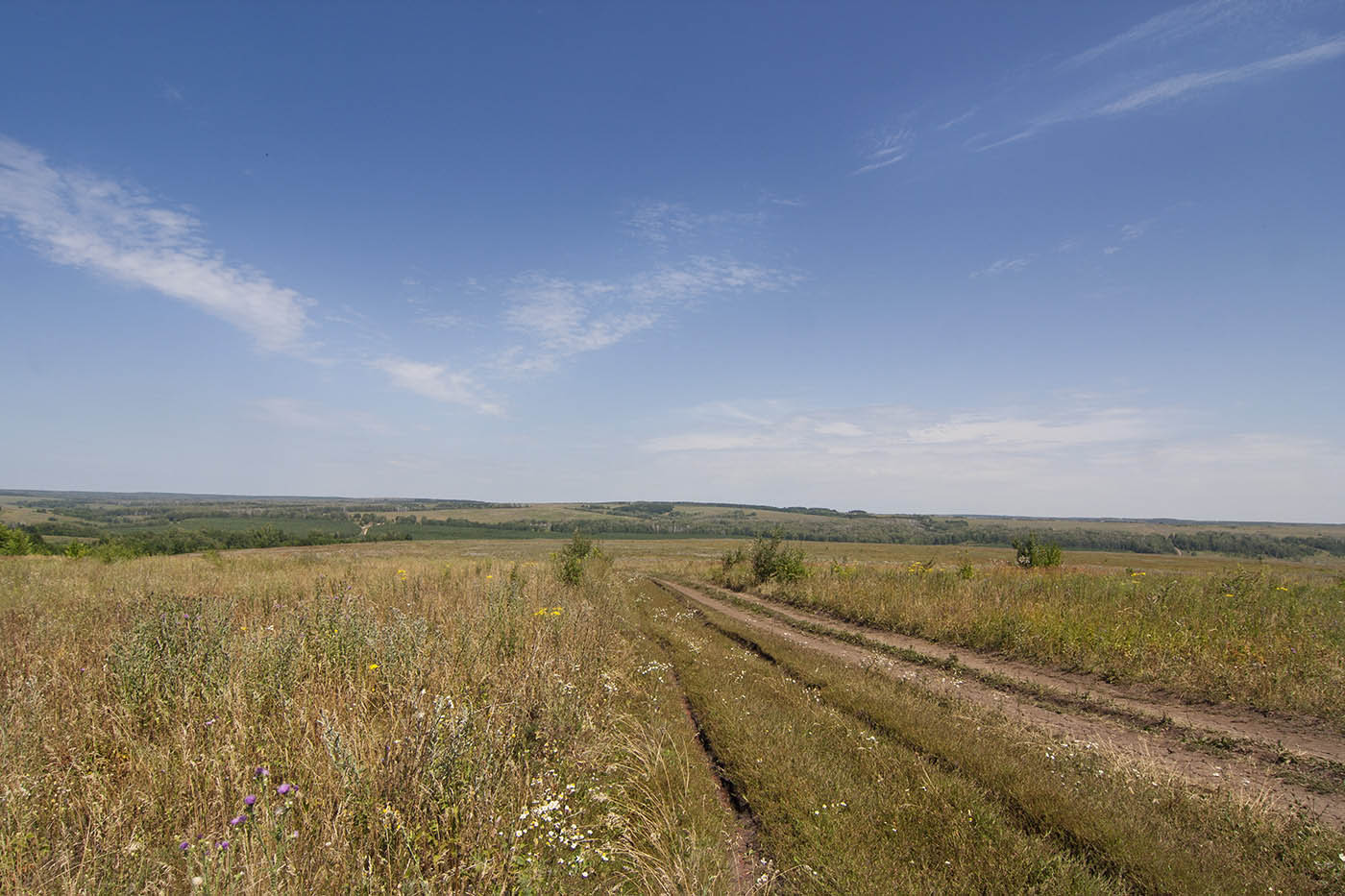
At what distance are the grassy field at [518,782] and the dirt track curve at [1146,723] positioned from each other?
2.28 ft

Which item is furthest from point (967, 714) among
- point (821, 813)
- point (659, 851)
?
point (659, 851)

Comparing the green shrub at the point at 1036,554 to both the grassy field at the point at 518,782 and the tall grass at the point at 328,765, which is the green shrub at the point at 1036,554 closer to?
the grassy field at the point at 518,782

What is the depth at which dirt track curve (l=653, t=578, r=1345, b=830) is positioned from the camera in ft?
17.7

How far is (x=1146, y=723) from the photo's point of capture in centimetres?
725

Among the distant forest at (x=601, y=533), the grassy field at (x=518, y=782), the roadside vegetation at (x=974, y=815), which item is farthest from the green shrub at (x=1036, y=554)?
the distant forest at (x=601, y=533)

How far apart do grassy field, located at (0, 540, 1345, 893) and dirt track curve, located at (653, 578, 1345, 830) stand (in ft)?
2.28

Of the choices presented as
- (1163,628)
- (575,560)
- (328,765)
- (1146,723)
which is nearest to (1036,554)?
(1163,628)

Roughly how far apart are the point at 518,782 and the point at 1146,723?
27.6 ft

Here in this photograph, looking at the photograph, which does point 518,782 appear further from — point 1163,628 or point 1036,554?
point 1036,554

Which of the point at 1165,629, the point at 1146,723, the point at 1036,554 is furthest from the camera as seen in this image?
the point at 1036,554

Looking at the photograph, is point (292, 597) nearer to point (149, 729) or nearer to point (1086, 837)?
point (149, 729)

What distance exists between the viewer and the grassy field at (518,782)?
11.2 feet

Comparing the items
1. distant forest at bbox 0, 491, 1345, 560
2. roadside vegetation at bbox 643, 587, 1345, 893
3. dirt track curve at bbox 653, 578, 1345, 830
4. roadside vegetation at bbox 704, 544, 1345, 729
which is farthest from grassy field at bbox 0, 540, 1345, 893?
distant forest at bbox 0, 491, 1345, 560

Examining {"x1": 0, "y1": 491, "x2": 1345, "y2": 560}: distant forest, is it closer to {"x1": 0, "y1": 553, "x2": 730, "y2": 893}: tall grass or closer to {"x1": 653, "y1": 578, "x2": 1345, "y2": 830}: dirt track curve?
{"x1": 0, "y1": 553, "x2": 730, "y2": 893}: tall grass
